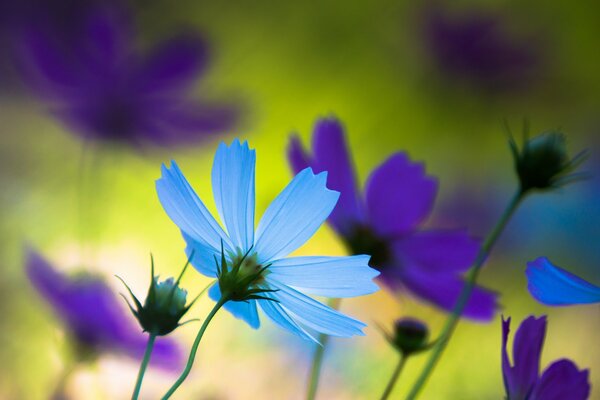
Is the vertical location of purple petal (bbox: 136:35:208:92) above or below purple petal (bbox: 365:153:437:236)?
above

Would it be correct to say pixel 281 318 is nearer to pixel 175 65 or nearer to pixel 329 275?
pixel 329 275

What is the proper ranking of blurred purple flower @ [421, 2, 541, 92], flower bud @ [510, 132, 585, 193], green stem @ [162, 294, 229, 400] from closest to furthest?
green stem @ [162, 294, 229, 400]
flower bud @ [510, 132, 585, 193]
blurred purple flower @ [421, 2, 541, 92]

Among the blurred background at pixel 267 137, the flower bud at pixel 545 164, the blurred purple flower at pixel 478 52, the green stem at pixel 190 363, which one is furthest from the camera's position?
the blurred purple flower at pixel 478 52

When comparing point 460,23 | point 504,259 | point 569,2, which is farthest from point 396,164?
point 569,2

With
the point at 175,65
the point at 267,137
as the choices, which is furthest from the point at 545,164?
the point at 267,137

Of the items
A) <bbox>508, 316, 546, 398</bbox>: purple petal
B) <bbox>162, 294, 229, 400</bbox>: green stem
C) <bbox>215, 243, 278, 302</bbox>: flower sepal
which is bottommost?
<bbox>162, 294, 229, 400</bbox>: green stem

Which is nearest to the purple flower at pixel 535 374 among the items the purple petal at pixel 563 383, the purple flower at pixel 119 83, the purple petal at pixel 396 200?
the purple petal at pixel 563 383

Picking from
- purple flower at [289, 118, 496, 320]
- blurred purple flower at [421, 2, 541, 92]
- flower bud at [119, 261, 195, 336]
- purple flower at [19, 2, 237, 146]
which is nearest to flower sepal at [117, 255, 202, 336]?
flower bud at [119, 261, 195, 336]

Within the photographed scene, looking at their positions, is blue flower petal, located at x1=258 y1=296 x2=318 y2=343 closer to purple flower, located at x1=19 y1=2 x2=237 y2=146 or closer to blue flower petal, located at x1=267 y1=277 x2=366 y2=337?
blue flower petal, located at x1=267 y1=277 x2=366 y2=337

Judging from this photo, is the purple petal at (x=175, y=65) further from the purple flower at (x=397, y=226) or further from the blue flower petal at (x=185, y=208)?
the blue flower petal at (x=185, y=208)
